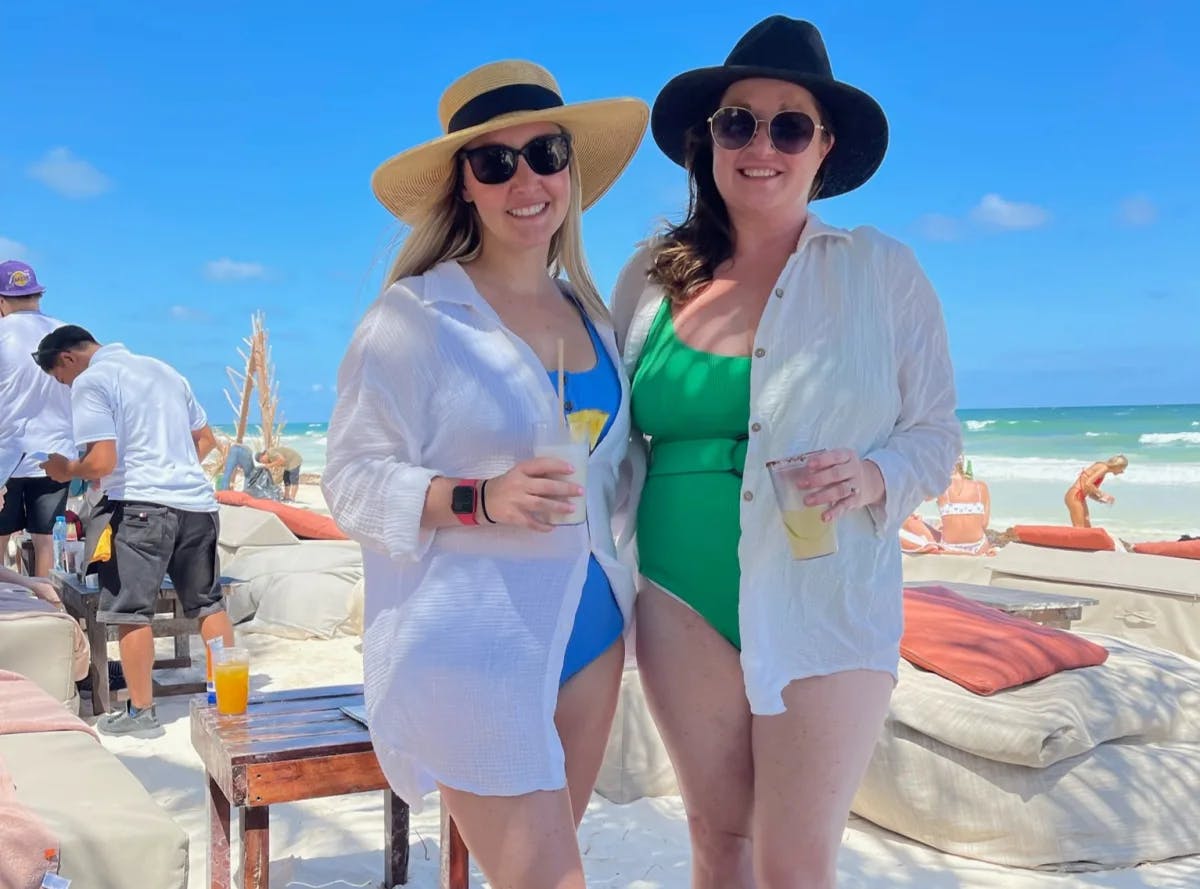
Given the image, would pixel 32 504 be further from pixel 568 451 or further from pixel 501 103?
pixel 568 451

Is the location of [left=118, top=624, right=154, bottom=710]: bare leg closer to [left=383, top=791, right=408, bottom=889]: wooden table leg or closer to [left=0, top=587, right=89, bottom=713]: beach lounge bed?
[left=0, top=587, right=89, bottom=713]: beach lounge bed

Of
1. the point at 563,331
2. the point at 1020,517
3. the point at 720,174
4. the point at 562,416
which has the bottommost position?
the point at 1020,517

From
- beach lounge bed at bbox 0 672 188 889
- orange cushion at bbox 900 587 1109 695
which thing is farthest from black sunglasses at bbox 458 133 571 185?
orange cushion at bbox 900 587 1109 695

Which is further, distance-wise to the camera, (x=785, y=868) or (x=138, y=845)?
(x=138, y=845)

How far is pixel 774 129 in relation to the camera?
2188 millimetres

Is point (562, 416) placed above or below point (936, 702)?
above

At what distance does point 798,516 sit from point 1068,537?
20.3 feet

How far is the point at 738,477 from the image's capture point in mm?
2049

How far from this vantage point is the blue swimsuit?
77.5 inches

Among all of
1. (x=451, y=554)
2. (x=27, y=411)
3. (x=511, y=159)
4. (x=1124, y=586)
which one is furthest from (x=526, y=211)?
(x=27, y=411)

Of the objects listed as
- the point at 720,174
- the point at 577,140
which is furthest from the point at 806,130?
the point at 577,140

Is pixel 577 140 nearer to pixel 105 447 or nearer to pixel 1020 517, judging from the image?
pixel 105 447

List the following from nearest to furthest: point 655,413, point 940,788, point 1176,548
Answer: point 655,413, point 940,788, point 1176,548

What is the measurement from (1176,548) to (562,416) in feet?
22.5
